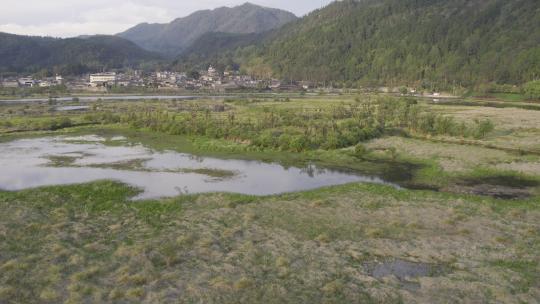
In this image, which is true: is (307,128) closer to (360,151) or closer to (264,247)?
(360,151)

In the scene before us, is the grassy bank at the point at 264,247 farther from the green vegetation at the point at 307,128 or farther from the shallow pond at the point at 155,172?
the green vegetation at the point at 307,128

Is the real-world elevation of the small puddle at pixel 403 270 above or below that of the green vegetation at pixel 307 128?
below

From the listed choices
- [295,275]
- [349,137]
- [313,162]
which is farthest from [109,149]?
[295,275]

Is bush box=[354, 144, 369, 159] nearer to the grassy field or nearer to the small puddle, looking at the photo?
the grassy field

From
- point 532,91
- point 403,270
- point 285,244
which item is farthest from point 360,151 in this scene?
point 532,91

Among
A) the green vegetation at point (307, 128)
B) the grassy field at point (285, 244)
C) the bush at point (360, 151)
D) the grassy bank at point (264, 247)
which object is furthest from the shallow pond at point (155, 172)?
the green vegetation at point (307, 128)

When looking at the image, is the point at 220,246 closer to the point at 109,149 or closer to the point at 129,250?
the point at 129,250
